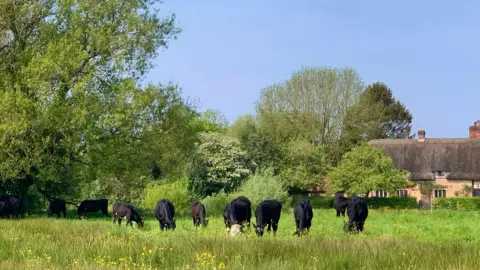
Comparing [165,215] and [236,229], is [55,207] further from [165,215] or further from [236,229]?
[236,229]

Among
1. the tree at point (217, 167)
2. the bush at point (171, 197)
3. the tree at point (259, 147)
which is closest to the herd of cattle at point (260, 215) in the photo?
the bush at point (171, 197)

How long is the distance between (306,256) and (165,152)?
1076 inches

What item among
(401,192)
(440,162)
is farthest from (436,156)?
(401,192)

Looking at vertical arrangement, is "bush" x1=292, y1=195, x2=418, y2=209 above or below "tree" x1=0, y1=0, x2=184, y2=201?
below

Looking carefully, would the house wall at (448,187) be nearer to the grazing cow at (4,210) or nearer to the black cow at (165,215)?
the grazing cow at (4,210)

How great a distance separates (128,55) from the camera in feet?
120

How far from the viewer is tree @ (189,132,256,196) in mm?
55344

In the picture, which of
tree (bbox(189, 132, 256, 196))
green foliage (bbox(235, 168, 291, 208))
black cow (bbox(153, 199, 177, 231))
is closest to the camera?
black cow (bbox(153, 199, 177, 231))

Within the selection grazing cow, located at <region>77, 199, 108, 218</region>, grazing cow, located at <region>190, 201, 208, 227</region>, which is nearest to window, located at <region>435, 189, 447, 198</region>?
grazing cow, located at <region>77, 199, 108, 218</region>

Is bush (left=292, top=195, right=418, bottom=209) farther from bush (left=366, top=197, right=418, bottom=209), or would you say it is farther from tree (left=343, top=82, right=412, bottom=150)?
tree (left=343, top=82, right=412, bottom=150)

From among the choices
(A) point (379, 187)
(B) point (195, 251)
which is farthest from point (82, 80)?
(A) point (379, 187)

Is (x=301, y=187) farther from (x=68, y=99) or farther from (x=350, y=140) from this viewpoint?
(x=68, y=99)

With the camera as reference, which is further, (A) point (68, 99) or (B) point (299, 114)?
(B) point (299, 114)

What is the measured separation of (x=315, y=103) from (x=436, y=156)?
46.9ft
